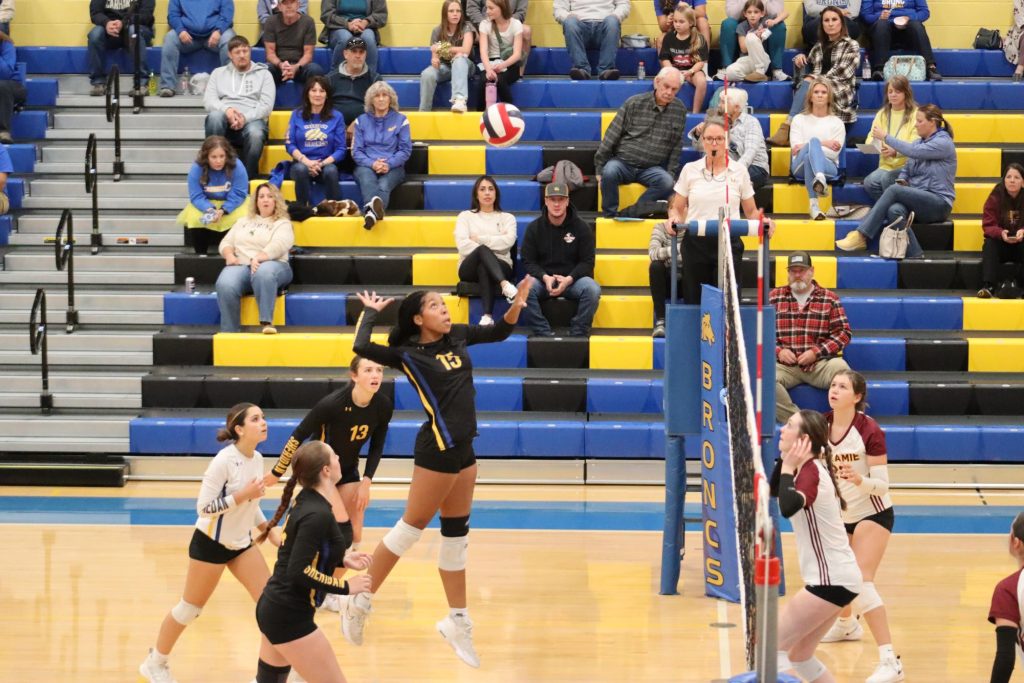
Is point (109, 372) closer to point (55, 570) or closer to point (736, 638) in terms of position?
point (55, 570)

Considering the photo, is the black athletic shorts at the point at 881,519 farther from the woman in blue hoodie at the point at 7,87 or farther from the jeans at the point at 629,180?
the woman in blue hoodie at the point at 7,87

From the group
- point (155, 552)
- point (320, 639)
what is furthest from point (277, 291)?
point (320, 639)

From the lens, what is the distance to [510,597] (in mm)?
8281

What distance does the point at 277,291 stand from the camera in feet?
40.0

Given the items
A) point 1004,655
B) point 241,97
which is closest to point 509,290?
point 241,97

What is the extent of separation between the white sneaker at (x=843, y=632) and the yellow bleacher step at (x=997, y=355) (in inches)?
186

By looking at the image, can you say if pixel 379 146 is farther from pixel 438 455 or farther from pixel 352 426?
pixel 438 455

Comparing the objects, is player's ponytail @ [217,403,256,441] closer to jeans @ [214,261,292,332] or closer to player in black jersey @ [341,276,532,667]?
player in black jersey @ [341,276,532,667]

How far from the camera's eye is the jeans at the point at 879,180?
12.8 meters

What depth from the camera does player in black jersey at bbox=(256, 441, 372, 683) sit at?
5.62m

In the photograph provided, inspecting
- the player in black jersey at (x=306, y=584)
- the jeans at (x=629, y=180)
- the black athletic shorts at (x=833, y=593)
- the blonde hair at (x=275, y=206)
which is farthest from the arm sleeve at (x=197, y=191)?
the black athletic shorts at (x=833, y=593)

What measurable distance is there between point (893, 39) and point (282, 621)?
1119cm

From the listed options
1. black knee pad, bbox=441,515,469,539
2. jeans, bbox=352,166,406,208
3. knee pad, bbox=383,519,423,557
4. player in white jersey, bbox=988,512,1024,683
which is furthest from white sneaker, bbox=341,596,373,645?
jeans, bbox=352,166,406,208

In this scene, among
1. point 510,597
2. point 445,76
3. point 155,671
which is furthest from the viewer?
point 445,76
